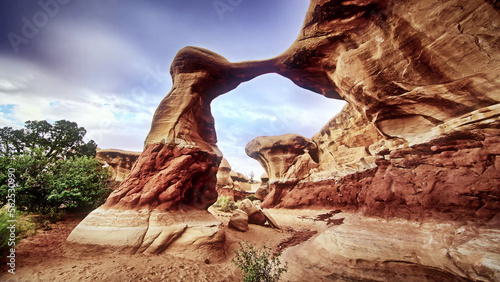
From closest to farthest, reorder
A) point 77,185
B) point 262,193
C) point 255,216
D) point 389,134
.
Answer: point 389,134, point 77,185, point 255,216, point 262,193

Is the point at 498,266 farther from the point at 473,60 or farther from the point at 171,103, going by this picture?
the point at 171,103

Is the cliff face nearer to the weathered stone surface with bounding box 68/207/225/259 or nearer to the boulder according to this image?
the weathered stone surface with bounding box 68/207/225/259

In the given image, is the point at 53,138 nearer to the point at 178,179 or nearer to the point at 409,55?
the point at 178,179

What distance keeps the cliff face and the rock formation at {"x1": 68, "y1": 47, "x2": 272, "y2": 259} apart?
4.19 m

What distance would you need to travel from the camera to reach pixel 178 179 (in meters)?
6.77

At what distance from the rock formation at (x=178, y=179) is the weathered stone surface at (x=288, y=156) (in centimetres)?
944

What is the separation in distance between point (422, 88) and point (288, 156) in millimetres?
12996

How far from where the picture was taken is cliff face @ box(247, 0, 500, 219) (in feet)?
12.6

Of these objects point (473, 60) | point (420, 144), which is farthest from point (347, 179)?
point (473, 60)

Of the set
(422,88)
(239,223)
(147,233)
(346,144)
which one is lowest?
(239,223)

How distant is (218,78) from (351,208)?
1143cm

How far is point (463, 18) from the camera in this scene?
158 inches

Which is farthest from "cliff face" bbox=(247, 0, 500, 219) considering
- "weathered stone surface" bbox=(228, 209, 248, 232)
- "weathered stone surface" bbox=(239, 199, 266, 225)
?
"weathered stone surface" bbox=(239, 199, 266, 225)

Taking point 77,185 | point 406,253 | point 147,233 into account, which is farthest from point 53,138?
point 406,253
